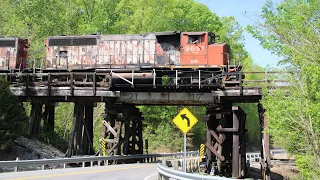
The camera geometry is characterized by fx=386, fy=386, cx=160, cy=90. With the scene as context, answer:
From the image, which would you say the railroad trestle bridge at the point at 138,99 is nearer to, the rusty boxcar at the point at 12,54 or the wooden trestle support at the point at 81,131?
the wooden trestle support at the point at 81,131

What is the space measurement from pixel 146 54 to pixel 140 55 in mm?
471

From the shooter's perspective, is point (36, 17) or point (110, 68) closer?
point (110, 68)

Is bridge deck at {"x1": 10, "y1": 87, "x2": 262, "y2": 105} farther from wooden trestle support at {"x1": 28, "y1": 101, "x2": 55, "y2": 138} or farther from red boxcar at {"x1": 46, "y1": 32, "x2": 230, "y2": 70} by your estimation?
red boxcar at {"x1": 46, "y1": 32, "x2": 230, "y2": 70}

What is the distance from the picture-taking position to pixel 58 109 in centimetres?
4162

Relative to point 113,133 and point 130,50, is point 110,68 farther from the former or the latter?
point 113,133

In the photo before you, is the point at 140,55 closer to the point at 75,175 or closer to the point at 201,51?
the point at 201,51

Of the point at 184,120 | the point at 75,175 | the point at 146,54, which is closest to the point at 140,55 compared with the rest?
the point at 146,54

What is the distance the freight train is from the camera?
84.8 feet

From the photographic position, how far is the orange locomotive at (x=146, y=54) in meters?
25.9

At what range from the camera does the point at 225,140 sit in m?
23.6

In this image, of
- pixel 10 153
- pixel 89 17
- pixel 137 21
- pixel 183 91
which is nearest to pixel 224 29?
pixel 137 21

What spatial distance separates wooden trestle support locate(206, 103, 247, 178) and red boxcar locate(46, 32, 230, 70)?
4.06 m

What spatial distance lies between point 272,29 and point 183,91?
1056 centimetres

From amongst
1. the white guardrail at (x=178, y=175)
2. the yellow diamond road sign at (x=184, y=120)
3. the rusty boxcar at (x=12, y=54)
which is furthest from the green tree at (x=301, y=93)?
the rusty boxcar at (x=12, y=54)
